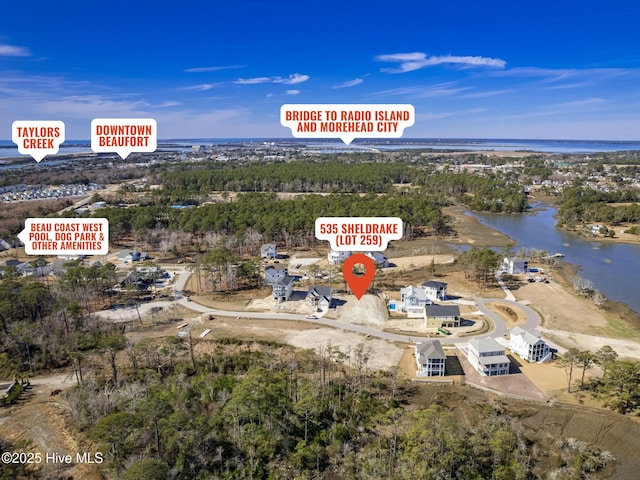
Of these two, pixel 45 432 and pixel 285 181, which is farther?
pixel 285 181

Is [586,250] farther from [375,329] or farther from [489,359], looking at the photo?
[489,359]

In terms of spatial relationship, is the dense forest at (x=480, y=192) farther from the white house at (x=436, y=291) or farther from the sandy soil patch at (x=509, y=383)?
the sandy soil patch at (x=509, y=383)

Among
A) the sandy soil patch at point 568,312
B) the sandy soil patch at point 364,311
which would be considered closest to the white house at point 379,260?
the sandy soil patch at point 364,311

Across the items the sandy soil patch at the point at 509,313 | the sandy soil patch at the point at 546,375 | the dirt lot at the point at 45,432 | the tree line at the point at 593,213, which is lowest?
the dirt lot at the point at 45,432

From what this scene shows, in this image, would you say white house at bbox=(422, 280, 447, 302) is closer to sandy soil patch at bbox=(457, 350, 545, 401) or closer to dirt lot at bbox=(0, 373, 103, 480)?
sandy soil patch at bbox=(457, 350, 545, 401)

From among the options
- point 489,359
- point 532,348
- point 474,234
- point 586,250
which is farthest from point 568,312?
point 474,234

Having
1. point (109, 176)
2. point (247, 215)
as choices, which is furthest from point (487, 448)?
point (109, 176)

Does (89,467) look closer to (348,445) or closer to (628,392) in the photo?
(348,445)
